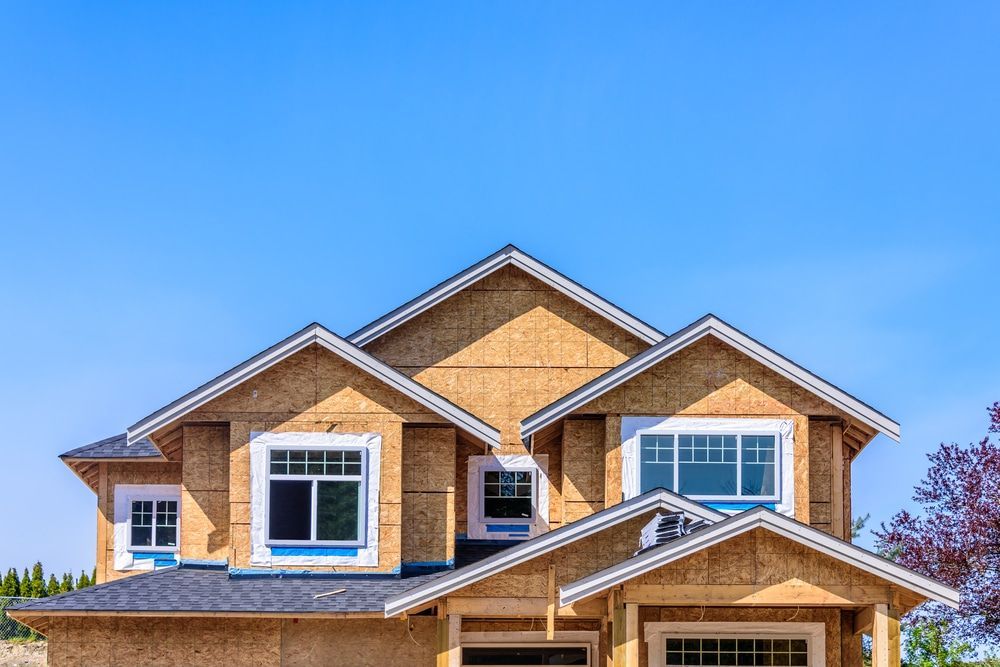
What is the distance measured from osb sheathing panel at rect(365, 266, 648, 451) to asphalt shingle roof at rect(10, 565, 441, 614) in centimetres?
430

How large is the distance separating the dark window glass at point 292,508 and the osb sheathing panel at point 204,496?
41.6 inches

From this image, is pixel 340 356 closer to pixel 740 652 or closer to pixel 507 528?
pixel 507 528

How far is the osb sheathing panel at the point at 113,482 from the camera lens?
27.3 metres

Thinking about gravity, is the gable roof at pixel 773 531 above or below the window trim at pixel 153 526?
below

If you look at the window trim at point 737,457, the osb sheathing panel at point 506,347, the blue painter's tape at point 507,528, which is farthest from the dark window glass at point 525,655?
the osb sheathing panel at point 506,347

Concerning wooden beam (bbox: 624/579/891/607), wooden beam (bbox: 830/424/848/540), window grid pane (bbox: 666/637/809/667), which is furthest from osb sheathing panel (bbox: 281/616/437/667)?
wooden beam (bbox: 830/424/848/540)

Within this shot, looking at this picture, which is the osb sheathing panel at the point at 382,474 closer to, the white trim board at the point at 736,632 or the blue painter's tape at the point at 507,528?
the blue painter's tape at the point at 507,528

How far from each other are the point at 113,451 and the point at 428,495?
6.86 metres

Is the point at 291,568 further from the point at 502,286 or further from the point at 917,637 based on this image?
the point at 917,637

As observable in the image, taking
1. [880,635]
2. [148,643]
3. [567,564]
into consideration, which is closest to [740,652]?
[567,564]

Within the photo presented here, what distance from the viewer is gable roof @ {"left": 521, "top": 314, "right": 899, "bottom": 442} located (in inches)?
927

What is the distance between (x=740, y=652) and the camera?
2164 centimetres

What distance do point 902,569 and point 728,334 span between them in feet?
21.1

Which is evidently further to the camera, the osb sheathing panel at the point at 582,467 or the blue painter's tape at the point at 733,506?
the osb sheathing panel at the point at 582,467
